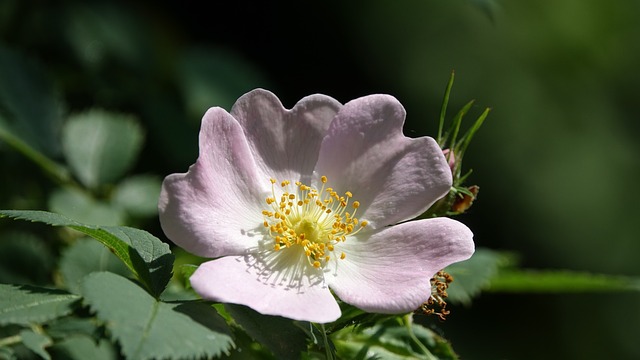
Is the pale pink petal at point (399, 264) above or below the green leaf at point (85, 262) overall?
above

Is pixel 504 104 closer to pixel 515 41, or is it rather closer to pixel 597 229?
pixel 515 41

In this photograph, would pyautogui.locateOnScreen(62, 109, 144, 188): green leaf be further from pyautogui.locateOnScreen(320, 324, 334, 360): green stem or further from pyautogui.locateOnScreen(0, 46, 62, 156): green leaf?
pyautogui.locateOnScreen(320, 324, 334, 360): green stem

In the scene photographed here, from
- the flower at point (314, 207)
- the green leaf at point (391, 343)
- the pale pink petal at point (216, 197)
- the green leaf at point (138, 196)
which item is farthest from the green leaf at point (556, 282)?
the green leaf at point (138, 196)

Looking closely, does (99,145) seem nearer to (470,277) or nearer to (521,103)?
(470,277)

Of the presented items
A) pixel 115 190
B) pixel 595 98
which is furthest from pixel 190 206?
pixel 595 98

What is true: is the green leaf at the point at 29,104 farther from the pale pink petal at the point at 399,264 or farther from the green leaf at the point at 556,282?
the green leaf at the point at 556,282

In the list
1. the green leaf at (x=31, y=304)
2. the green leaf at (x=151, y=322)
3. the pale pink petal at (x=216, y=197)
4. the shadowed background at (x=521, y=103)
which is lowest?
the shadowed background at (x=521, y=103)
